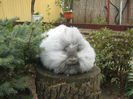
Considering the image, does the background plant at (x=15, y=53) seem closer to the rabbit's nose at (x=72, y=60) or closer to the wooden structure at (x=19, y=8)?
the rabbit's nose at (x=72, y=60)

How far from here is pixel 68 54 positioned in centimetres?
183

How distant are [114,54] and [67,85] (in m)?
1.49

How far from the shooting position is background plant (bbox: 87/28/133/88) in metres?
3.15

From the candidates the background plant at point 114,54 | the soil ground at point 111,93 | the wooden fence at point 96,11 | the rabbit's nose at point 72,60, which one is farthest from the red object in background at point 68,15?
the rabbit's nose at point 72,60

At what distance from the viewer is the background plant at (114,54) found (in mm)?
3152

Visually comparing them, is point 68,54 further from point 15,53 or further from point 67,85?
point 15,53

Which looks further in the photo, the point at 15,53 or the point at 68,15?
the point at 68,15

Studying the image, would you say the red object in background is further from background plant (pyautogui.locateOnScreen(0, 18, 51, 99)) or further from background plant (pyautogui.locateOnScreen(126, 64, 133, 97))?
background plant (pyautogui.locateOnScreen(0, 18, 51, 99))

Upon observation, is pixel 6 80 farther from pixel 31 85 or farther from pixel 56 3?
pixel 56 3

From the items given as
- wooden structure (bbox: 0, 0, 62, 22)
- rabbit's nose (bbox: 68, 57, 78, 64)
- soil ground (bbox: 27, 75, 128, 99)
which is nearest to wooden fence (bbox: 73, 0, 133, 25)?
wooden structure (bbox: 0, 0, 62, 22)

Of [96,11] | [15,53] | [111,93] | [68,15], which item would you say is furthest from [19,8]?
[15,53]

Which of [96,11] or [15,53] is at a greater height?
[96,11]

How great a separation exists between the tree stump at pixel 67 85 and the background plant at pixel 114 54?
44.9 inches

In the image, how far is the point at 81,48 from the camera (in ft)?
6.29
